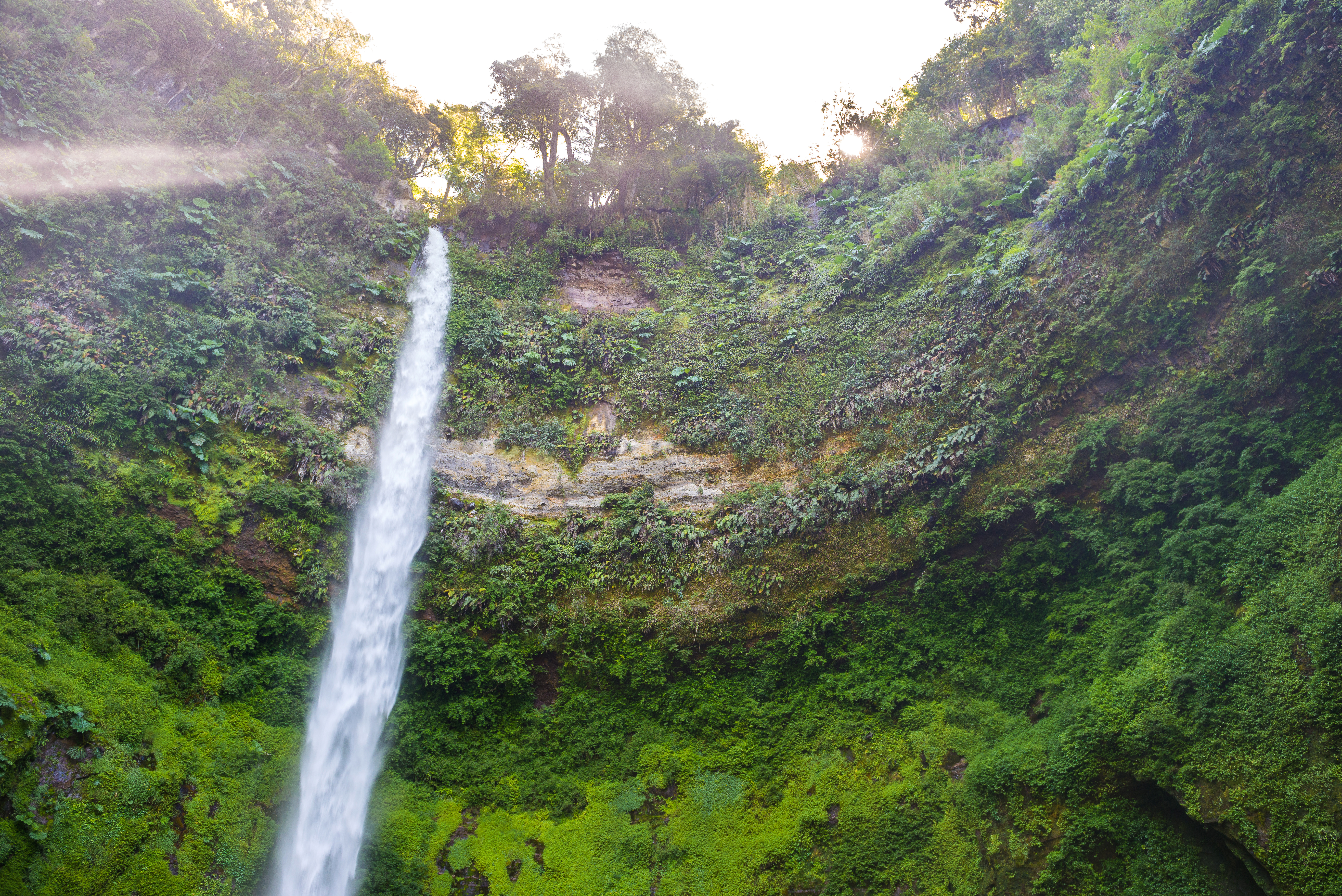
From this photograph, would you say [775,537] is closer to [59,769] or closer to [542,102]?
[59,769]

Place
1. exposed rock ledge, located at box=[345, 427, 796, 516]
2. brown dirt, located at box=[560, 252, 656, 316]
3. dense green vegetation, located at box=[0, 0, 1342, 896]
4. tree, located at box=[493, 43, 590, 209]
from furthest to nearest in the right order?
1. tree, located at box=[493, 43, 590, 209]
2. brown dirt, located at box=[560, 252, 656, 316]
3. exposed rock ledge, located at box=[345, 427, 796, 516]
4. dense green vegetation, located at box=[0, 0, 1342, 896]

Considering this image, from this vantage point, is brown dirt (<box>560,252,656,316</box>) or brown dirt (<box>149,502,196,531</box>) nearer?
brown dirt (<box>149,502,196,531</box>)

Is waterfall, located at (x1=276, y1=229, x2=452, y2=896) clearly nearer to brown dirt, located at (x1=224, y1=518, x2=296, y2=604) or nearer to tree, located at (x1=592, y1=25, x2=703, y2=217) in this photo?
brown dirt, located at (x1=224, y1=518, x2=296, y2=604)

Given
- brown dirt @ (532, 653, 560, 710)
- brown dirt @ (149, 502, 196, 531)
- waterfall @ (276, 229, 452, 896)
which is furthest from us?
brown dirt @ (532, 653, 560, 710)

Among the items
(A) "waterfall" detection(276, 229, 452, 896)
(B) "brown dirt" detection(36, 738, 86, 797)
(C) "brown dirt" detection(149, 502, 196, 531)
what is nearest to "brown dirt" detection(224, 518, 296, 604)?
(C) "brown dirt" detection(149, 502, 196, 531)

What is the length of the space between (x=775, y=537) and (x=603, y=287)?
401 inches

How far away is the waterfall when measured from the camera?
27.8 ft

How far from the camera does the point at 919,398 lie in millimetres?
11039

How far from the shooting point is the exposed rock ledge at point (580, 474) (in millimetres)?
12219

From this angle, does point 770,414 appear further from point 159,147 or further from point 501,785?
point 159,147

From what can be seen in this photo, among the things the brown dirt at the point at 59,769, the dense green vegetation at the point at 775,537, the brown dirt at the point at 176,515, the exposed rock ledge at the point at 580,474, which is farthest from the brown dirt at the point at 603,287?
the brown dirt at the point at 59,769

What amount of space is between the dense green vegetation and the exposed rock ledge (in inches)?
12.0

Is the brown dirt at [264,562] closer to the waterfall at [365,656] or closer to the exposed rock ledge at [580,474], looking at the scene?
the waterfall at [365,656]

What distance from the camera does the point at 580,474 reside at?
42.4 feet
